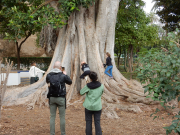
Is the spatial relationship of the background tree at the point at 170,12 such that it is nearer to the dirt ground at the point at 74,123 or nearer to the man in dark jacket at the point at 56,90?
the dirt ground at the point at 74,123

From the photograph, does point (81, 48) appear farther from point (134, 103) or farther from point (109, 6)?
point (134, 103)

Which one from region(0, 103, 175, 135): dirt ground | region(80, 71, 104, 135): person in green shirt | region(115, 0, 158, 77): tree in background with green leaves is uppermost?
region(115, 0, 158, 77): tree in background with green leaves

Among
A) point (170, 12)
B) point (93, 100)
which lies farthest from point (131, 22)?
point (93, 100)

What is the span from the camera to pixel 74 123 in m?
5.85

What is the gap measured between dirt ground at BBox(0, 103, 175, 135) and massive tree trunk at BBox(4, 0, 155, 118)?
782 millimetres

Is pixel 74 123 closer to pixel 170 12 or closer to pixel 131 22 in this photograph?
pixel 170 12

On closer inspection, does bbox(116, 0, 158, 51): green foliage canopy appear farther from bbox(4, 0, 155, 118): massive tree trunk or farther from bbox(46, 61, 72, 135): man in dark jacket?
bbox(46, 61, 72, 135): man in dark jacket

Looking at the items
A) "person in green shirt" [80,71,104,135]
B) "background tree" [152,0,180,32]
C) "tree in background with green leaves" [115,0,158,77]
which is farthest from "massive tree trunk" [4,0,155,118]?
"tree in background with green leaves" [115,0,158,77]

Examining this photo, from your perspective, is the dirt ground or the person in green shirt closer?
the person in green shirt

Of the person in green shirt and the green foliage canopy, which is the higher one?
the green foliage canopy

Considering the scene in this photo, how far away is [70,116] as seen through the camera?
6.55m

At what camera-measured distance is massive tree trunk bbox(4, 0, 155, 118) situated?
816cm

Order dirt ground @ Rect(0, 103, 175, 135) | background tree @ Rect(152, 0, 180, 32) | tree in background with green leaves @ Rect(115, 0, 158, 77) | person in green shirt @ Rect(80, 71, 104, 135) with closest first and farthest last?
person in green shirt @ Rect(80, 71, 104, 135), dirt ground @ Rect(0, 103, 175, 135), background tree @ Rect(152, 0, 180, 32), tree in background with green leaves @ Rect(115, 0, 158, 77)

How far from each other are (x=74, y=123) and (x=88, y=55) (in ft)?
12.9
